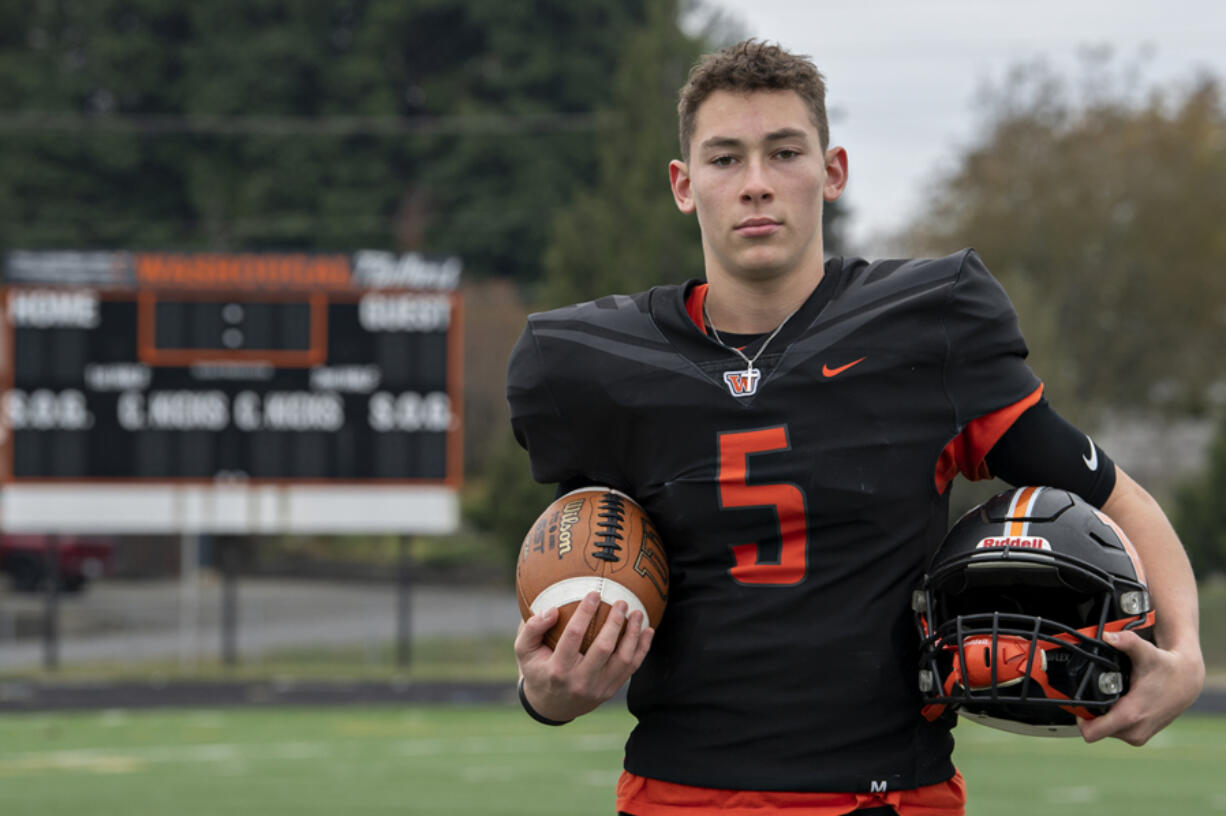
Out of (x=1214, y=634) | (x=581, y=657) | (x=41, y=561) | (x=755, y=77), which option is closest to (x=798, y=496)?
(x=581, y=657)

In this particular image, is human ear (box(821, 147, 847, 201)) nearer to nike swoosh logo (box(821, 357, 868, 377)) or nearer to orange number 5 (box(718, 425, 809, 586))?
nike swoosh logo (box(821, 357, 868, 377))

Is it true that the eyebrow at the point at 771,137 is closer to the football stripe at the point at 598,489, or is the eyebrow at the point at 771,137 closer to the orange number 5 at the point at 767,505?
the orange number 5 at the point at 767,505

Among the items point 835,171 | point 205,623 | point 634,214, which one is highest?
point 634,214

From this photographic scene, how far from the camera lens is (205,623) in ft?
77.0

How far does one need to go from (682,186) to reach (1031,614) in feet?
3.03

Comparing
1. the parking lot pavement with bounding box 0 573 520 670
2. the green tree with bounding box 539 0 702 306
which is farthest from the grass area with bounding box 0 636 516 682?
the green tree with bounding box 539 0 702 306

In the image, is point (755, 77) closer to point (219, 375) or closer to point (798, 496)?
point (798, 496)

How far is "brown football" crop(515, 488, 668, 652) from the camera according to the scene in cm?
272

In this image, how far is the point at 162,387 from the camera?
15.3m

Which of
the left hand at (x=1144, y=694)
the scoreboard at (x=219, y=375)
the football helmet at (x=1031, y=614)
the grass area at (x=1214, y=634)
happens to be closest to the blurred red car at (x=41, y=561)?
the scoreboard at (x=219, y=375)

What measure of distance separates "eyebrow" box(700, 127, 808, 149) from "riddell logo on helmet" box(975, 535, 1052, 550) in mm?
702

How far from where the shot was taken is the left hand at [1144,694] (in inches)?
A: 101

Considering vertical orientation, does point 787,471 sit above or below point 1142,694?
above

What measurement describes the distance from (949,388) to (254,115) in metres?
38.7
